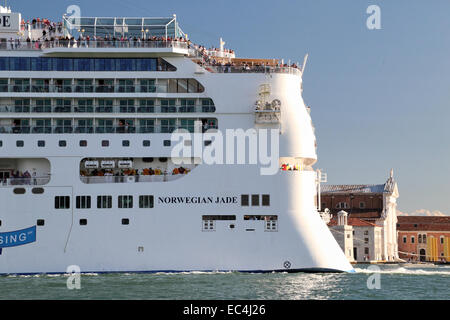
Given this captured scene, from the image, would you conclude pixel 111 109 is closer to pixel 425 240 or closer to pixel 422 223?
pixel 425 240

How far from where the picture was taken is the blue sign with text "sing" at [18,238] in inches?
1238

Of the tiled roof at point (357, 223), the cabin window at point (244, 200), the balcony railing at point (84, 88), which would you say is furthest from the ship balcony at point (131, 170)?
the tiled roof at point (357, 223)

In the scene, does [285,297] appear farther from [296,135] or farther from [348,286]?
[296,135]

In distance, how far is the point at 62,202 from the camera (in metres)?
31.9

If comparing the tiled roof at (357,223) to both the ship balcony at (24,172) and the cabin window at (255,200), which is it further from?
the ship balcony at (24,172)

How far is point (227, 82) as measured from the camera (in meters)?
33.1

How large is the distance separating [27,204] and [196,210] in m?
6.99

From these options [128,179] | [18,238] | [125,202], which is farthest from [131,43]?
[18,238]

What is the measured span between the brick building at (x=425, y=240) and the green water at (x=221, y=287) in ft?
222

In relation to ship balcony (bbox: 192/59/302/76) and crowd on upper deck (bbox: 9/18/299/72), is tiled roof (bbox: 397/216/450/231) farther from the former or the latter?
ship balcony (bbox: 192/59/302/76)

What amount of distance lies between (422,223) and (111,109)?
74.3 metres

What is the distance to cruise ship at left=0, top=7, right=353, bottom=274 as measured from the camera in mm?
31219

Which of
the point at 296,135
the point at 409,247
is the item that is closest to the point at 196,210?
the point at 296,135

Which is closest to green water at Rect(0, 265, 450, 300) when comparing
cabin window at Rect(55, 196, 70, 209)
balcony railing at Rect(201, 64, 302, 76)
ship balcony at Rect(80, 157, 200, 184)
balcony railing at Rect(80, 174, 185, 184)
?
cabin window at Rect(55, 196, 70, 209)
